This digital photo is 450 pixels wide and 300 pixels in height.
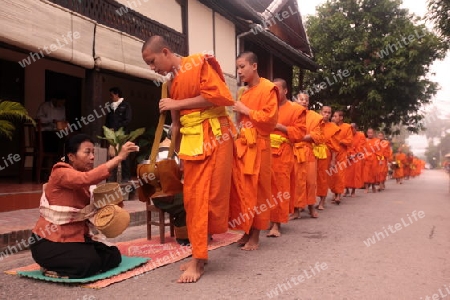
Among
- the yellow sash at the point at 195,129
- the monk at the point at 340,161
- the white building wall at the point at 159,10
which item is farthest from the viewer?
the monk at the point at 340,161

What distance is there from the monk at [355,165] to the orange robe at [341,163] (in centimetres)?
105

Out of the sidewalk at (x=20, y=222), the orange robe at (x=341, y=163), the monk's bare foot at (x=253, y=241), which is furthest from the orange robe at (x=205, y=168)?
the orange robe at (x=341, y=163)

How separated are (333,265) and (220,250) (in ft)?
3.73

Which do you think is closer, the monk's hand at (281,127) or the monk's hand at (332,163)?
the monk's hand at (281,127)

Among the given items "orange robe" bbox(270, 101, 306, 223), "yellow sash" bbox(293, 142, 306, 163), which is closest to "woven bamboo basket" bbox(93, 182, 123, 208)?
"orange robe" bbox(270, 101, 306, 223)

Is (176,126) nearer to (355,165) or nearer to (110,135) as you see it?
(110,135)

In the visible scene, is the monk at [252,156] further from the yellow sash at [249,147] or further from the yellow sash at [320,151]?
the yellow sash at [320,151]

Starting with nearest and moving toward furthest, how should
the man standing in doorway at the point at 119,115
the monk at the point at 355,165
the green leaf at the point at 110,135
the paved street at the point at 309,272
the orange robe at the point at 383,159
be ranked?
the paved street at the point at 309,272
the green leaf at the point at 110,135
the man standing in doorway at the point at 119,115
the monk at the point at 355,165
the orange robe at the point at 383,159

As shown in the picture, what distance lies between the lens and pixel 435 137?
12675cm

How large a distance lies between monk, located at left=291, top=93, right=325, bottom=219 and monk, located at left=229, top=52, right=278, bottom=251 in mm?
1991

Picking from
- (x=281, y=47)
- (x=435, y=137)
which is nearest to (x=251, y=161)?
(x=281, y=47)

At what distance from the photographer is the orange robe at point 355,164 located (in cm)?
1155

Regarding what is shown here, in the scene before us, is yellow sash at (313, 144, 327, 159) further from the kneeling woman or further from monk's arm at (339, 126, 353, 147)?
the kneeling woman

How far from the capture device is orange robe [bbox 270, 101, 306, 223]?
17.0ft
